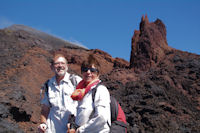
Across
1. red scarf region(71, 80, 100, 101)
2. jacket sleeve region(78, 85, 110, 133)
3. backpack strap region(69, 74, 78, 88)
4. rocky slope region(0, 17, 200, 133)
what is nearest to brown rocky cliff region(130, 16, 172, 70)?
rocky slope region(0, 17, 200, 133)

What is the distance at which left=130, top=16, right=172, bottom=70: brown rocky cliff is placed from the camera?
2569cm

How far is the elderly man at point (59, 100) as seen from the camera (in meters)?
2.79

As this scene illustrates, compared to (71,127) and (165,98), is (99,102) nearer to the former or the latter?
(71,127)

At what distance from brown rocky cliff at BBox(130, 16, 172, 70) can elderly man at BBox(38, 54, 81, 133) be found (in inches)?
906

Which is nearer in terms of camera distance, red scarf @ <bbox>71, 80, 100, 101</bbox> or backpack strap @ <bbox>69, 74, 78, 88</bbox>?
red scarf @ <bbox>71, 80, 100, 101</bbox>

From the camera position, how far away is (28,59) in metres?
28.1

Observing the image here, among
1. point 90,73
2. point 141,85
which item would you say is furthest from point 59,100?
point 141,85

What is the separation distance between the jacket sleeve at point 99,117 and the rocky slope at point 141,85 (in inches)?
291

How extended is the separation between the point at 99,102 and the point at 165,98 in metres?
16.2

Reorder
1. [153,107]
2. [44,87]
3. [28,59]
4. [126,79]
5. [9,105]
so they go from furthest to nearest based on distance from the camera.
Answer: [28,59] < [126,79] < [153,107] < [9,105] < [44,87]

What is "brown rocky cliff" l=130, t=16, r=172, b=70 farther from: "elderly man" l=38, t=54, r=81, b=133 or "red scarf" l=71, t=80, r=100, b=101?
"red scarf" l=71, t=80, r=100, b=101

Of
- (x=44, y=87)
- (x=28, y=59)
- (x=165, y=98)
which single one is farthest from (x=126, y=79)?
(x=44, y=87)

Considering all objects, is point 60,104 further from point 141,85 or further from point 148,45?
point 148,45

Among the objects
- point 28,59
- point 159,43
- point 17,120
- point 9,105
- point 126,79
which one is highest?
point 159,43
